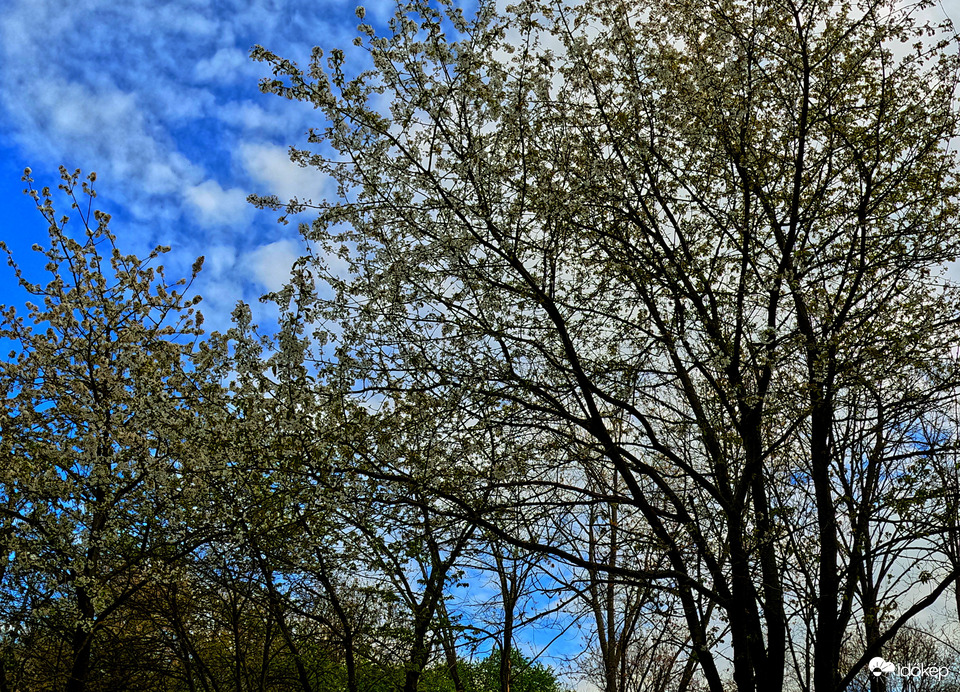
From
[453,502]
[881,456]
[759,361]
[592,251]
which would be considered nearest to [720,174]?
[592,251]

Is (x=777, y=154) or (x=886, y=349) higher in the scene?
(x=777, y=154)

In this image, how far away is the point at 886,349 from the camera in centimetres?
736

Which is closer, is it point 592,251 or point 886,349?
point 886,349

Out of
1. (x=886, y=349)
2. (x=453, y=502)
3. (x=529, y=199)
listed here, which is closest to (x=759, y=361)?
(x=886, y=349)

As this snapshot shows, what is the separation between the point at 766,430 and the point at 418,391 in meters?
3.88

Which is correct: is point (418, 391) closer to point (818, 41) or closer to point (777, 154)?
point (777, 154)

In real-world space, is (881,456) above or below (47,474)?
below

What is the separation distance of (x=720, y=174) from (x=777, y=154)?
2.89ft

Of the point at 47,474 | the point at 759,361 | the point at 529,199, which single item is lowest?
the point at 759,361

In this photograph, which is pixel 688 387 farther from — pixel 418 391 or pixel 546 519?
pixel 418 391

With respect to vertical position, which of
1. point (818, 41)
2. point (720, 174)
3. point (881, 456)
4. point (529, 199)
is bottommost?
point (881, 456)

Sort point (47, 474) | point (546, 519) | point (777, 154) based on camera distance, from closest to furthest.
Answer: point (546, 519), point (777, 154), point (47, 474)

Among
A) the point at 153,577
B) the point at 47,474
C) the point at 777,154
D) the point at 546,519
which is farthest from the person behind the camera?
the point at 47,474

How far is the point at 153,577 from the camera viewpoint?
30.5 ft
